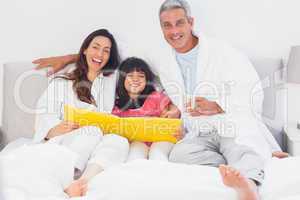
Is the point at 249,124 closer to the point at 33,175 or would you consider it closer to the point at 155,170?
the point at 155,170

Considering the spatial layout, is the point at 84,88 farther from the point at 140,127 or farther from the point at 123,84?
the point at 140,127

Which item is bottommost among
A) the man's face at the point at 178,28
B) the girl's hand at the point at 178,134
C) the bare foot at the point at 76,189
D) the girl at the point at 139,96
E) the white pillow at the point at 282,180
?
the bare foot at the point at 76,189

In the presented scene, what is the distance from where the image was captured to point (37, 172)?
4.85ft

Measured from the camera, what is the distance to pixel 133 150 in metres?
2.09

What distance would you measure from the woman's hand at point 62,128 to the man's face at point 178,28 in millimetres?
707

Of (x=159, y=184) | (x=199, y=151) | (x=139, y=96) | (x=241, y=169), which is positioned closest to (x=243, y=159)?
(x=241, y=169)

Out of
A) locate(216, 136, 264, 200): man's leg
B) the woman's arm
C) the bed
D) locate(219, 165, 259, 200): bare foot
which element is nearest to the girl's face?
the woman's arm

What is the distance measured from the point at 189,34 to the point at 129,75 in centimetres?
40

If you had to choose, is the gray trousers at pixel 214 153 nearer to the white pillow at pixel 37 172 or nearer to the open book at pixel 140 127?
the open book at pixel 140 127

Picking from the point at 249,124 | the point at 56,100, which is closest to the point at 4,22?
the point at 56,100

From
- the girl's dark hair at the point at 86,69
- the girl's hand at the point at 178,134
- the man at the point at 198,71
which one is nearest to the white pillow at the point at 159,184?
the man at the point at 198,71

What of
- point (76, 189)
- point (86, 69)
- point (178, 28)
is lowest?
point (76, 189)

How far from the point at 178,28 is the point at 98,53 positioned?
1.57 ft

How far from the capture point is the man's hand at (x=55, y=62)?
2381 mm
